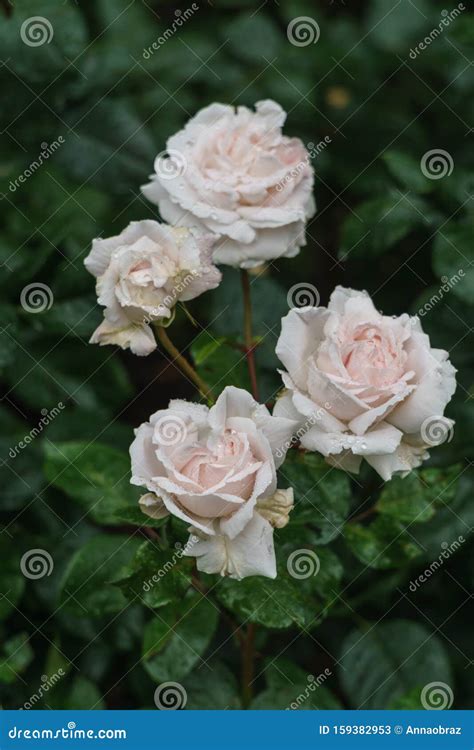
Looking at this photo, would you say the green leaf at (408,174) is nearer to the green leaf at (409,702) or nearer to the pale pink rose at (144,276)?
the pale pink rose at (144,276)

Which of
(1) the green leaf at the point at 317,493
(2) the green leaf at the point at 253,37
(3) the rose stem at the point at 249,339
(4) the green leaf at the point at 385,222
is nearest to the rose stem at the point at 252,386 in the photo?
(3) the rose stem at the point at 249,339

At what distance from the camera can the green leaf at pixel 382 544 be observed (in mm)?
1445

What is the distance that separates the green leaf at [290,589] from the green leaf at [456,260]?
0.49 metres

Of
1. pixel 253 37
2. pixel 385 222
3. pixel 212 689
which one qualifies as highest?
pixel 253 37

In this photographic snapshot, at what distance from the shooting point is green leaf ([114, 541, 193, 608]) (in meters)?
1.17

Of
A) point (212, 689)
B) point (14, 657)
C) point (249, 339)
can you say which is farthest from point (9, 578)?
point (249, 339)

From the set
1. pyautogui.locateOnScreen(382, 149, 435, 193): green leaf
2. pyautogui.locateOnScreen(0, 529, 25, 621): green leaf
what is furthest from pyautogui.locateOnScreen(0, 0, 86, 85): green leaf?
pyautogui.locateOnScreen(0, 529, 25, 621): green leaf

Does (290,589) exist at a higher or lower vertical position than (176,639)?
higher

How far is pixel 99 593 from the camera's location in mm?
1479

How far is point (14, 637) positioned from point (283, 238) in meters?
0.79

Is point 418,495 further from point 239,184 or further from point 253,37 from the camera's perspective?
point 253,37

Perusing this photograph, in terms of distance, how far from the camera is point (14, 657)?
154cm

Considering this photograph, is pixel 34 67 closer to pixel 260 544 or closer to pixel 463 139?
pixel 463 139

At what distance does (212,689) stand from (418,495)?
0.44 metres
